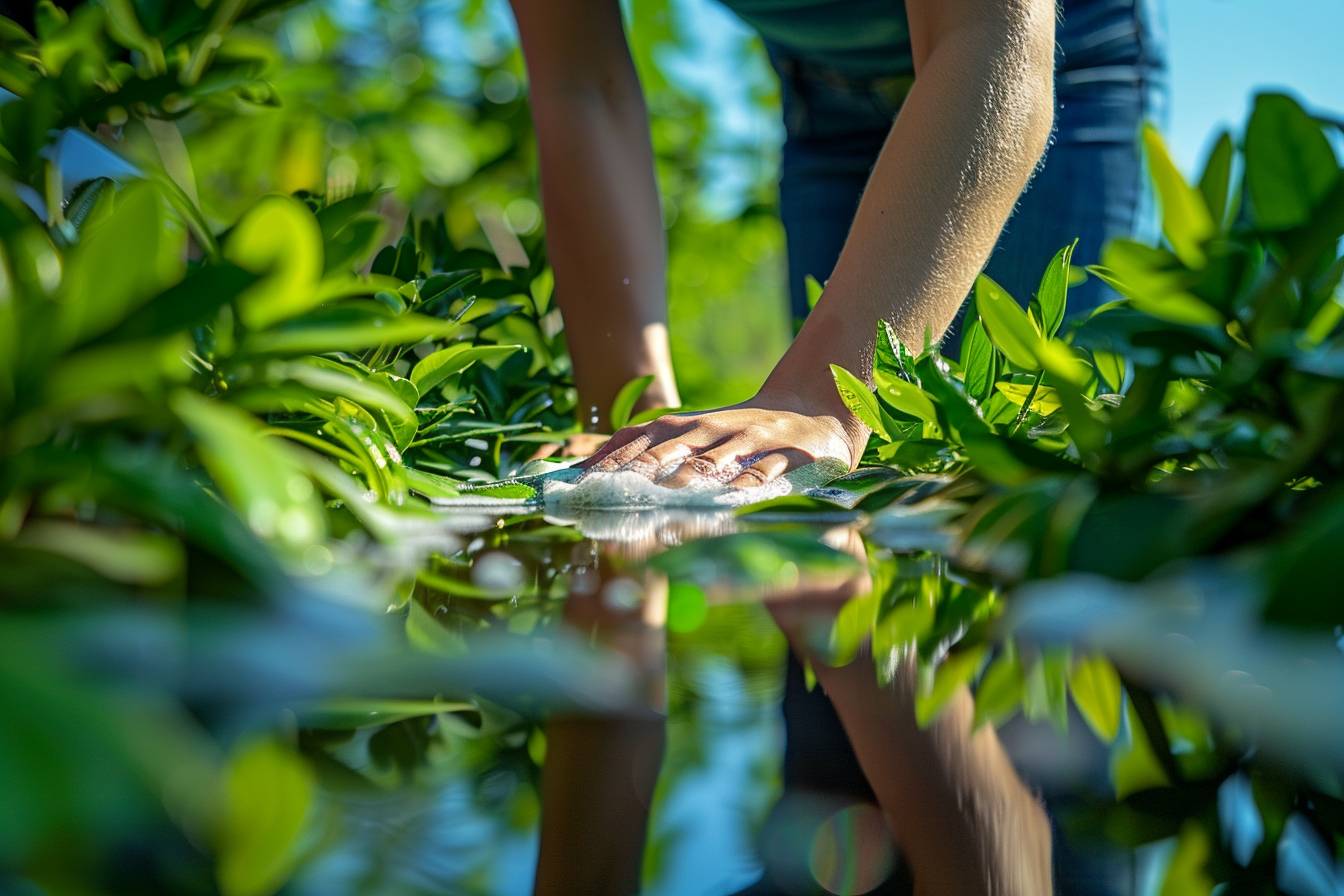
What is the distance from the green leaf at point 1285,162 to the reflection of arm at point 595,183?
3.18 ft

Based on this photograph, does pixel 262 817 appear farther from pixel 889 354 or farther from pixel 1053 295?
pixel 1053 295

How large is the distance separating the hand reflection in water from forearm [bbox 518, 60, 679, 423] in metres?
0.97

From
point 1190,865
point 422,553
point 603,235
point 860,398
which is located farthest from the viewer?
point 603,235

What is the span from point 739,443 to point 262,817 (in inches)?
23.9

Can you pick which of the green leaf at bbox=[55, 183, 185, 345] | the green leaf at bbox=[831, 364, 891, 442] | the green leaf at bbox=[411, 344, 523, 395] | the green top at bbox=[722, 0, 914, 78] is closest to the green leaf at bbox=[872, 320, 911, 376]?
the green leaf at bbox=[831, 364, 891, 442]

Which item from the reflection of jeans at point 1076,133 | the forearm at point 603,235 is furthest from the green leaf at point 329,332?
the reflection of jeans at point 1076,133

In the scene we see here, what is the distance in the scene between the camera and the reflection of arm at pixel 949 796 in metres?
0.23

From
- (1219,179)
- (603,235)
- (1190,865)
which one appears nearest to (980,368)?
(1219,179)

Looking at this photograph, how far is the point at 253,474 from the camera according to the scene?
12.4 inches

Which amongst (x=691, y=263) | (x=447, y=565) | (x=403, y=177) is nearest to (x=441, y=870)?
(x=447, y=565)

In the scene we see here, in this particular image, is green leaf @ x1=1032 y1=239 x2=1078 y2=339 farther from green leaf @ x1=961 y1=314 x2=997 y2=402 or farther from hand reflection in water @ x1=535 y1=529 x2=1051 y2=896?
hand reflection in water @ x1=535 y1=529 x2=1051 y2=896

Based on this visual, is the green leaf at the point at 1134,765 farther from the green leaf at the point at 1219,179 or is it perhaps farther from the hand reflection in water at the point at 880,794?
the green leaf at the point at 1219,179

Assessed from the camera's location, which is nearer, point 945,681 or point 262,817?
point 262,817

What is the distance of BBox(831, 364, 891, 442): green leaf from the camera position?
699 millimetres
